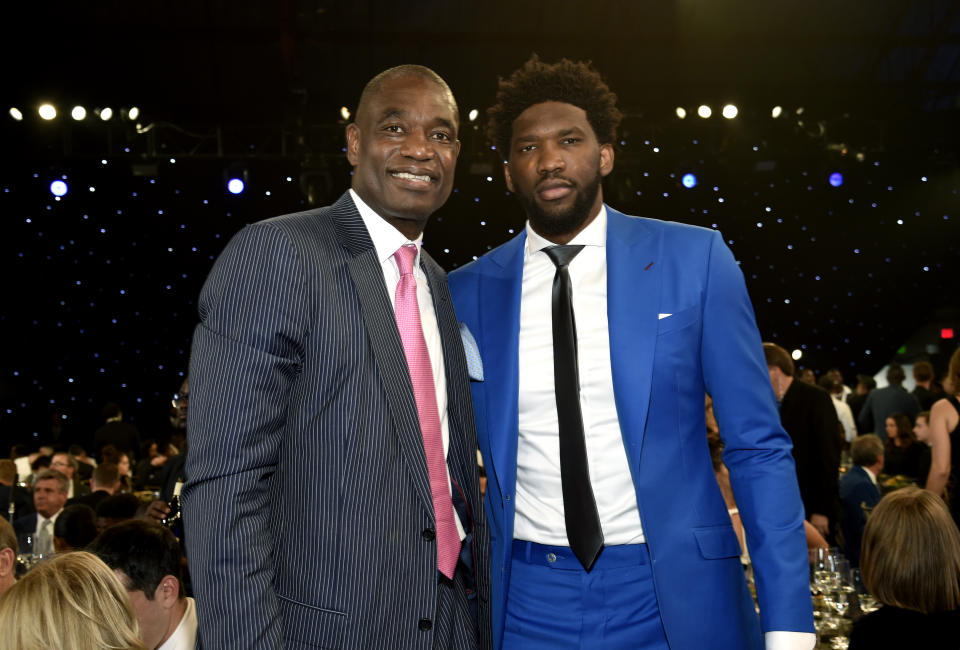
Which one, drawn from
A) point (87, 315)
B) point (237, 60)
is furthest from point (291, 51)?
point (87, 315)

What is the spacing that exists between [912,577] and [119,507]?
3.66 meters

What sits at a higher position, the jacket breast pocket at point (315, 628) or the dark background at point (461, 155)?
the dark background at point (461, 155)

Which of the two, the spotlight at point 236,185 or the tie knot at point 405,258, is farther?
the spotlight at point 236,185

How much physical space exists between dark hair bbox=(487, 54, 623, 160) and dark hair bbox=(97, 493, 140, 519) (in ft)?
11.0

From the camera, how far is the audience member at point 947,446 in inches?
188

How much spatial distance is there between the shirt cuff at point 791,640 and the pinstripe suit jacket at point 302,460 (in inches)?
26.6

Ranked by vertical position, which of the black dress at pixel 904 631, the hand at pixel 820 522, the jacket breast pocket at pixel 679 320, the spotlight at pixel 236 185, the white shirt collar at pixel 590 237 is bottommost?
the hand at pixel 820 522

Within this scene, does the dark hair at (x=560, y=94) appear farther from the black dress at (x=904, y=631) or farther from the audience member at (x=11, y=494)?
the audience member at (x=11, y=494)

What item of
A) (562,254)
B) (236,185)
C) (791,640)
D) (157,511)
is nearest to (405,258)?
(562,254)

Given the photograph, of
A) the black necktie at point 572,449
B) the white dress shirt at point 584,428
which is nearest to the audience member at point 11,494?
the white dress shirt at point 584,428

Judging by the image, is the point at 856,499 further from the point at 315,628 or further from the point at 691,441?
the point at 315,628

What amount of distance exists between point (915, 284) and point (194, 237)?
1035cm

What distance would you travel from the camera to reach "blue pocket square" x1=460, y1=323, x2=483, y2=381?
2123 mm

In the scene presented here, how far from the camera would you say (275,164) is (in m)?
11.5
